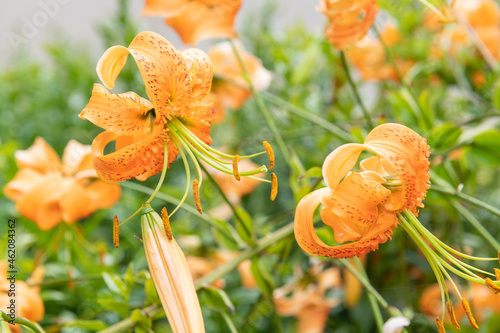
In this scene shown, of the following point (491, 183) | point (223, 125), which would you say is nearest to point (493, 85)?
point (491, 183)

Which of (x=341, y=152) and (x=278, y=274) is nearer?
(x=341, y=152)

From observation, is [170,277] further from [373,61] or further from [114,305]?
[373,61]

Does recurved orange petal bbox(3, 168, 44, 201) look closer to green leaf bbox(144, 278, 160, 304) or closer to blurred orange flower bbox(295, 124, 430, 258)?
green leaf bbox(144, 278, 160, 304)

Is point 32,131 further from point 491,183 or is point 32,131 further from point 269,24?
point 491,183

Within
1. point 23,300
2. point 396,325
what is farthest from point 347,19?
point 23,300

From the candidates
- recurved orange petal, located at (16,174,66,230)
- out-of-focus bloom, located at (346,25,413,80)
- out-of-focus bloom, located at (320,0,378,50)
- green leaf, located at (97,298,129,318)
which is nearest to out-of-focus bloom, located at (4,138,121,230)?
recurved orange petal, located at (16,174,66,230)

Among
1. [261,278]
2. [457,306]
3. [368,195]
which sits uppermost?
[368,195]

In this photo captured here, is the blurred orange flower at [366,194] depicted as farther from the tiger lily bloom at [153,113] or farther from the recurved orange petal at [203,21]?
the recurved orange petal at [203,21]
